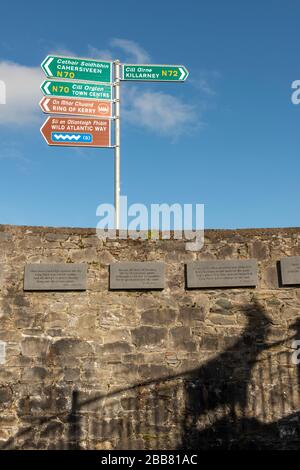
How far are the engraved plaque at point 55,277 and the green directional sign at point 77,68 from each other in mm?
3840

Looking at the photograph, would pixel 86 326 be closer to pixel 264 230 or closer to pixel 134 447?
pixel 134 447

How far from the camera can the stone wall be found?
6246 millimetres

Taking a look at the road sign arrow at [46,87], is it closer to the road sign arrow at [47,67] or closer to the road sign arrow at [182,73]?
the road sign arrow at [47,67]

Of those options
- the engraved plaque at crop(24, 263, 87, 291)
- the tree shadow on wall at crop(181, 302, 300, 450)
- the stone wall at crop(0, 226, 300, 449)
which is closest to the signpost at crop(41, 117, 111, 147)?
the stone wall at crop(0, 226, 300, 449)

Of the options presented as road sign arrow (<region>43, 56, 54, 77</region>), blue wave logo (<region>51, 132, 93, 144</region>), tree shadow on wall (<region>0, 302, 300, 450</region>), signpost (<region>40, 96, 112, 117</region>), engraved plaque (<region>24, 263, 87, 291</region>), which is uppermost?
road sign arrow (<region>43, 56, 54, 77</region>)

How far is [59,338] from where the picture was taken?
260 inches

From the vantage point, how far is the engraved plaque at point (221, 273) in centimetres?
676

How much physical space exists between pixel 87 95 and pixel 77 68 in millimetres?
557

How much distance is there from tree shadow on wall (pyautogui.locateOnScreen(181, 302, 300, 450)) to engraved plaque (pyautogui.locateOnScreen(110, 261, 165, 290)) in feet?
4.70

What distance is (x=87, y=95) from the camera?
8.60 m

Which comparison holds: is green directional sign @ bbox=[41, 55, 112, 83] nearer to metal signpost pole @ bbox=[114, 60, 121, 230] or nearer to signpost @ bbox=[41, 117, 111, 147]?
metal signpost pole @ bbox=[114, 60, 121, 230]

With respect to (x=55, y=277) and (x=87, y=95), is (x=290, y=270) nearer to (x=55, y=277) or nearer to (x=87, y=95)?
(x=55, y=277)
